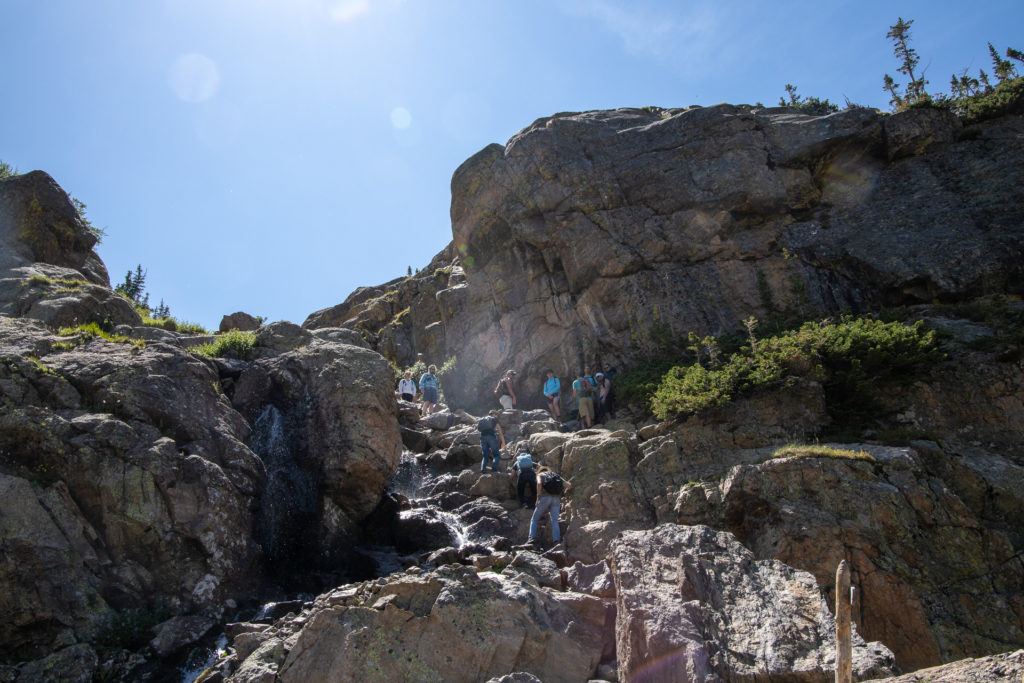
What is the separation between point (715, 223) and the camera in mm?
27484

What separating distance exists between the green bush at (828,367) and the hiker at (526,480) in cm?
375

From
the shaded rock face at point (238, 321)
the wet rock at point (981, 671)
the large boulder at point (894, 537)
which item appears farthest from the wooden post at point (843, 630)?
the shaded rock face at point (238, 321)

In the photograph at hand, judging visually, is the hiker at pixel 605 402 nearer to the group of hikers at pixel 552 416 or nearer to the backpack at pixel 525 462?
the group of hikers at pixel 552 416

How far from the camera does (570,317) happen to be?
2891cm

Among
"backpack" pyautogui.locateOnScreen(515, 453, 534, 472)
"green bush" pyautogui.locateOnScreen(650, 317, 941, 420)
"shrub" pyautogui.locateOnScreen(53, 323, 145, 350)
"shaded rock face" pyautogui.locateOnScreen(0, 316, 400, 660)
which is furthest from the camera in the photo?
"green bush" pyautogui.locateOnScreen(650, 317, 941, 420)

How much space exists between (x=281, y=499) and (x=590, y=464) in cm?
713

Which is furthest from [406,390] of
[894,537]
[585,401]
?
[894,537]

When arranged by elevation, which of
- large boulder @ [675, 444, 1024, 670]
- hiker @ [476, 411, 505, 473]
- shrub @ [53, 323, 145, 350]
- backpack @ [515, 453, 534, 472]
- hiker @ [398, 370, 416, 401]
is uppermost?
shrub @ [53, 323, 145, 350]

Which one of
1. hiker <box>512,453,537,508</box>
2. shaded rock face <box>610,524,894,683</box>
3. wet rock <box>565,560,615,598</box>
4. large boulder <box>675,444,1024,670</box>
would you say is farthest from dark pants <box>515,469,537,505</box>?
shaded rock face <box>610,524,894,683</box>

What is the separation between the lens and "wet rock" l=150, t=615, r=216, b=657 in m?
11.0

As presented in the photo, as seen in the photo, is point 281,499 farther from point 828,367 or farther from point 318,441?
point 828,367

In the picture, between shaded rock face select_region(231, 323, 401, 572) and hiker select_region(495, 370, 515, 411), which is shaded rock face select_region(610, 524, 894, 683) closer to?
shaded rock face select_region(231, 323, 401, 572)

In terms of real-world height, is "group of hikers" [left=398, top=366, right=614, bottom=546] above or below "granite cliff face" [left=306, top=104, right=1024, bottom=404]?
below

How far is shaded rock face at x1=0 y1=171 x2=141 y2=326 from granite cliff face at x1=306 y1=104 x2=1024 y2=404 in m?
15.8
